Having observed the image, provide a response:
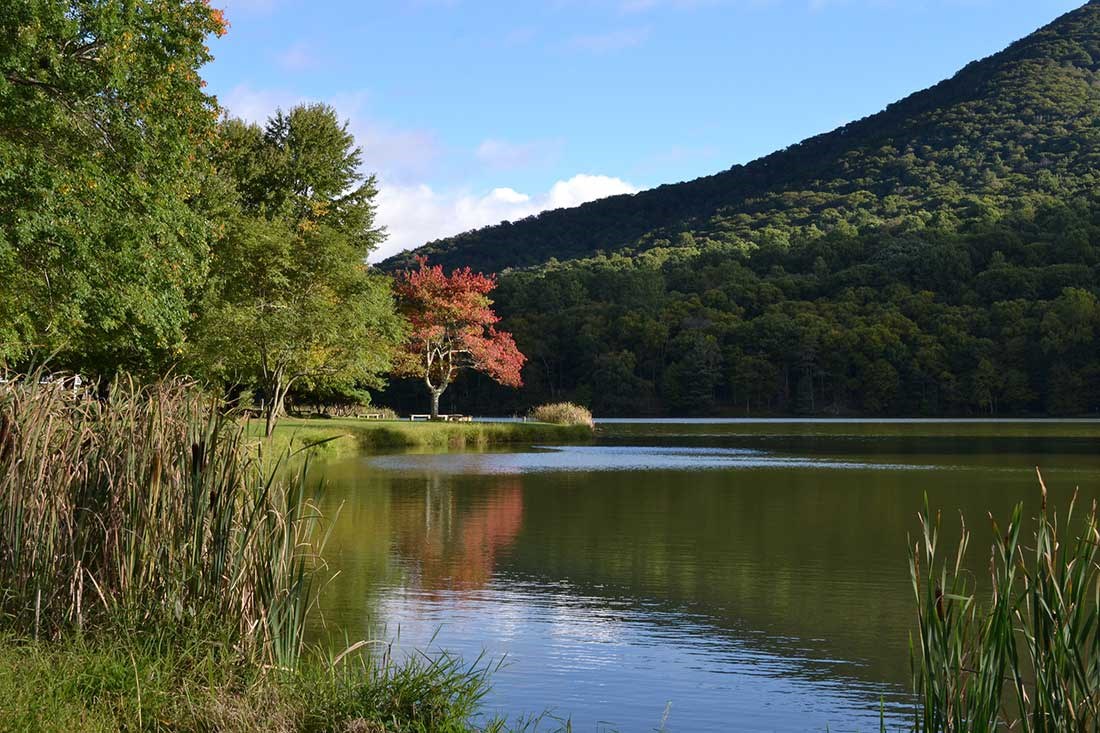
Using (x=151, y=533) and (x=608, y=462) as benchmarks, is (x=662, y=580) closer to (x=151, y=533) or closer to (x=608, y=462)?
(x=151, y=533)

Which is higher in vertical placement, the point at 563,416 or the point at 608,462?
the point at 563,416

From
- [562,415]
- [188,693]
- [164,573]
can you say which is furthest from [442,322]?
[188,693]

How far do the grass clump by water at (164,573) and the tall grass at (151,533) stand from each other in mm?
11

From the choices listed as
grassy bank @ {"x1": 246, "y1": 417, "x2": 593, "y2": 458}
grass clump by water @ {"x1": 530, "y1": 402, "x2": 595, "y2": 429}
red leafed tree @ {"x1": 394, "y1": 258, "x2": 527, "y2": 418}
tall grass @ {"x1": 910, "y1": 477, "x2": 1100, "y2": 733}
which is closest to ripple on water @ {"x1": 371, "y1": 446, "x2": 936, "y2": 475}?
grassy bank @ {"x1": 246, "y1": 417, "x2": 593, "y2": 458}

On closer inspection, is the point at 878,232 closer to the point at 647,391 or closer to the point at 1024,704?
the point at 647,391

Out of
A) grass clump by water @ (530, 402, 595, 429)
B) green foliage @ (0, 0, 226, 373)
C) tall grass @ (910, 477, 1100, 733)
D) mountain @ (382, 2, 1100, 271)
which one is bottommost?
tall grass @ (910, 477, 1100, 733)

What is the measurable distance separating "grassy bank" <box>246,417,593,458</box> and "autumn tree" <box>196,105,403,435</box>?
1.54 metres

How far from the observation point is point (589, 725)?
8.22m

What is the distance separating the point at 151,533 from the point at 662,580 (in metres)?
8.09

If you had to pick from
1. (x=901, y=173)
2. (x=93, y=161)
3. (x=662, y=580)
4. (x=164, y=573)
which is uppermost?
(x=901, y=173)

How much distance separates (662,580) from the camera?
1452cm

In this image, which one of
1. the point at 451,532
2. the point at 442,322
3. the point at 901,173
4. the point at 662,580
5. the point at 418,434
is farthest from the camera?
the point at 901,173

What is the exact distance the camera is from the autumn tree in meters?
35.3

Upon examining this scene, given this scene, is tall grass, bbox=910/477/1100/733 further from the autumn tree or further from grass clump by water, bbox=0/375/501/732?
the autumn tree
